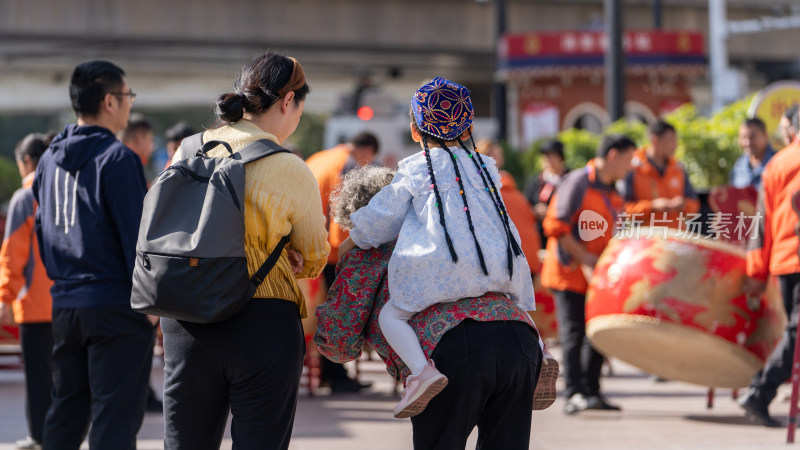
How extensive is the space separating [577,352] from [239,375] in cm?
435

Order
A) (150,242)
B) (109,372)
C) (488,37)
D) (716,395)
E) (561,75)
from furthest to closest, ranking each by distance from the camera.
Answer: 1. (488,37)
2. (561,75)
3. (716,395)
4. (109,372)
5. (150,242)

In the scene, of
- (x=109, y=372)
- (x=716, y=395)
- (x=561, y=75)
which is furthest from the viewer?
(x=561, y=75)

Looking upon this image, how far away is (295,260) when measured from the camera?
371 cm

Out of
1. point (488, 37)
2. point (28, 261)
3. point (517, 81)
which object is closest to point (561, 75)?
point (517, 81)

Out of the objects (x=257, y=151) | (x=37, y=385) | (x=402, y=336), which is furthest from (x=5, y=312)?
(x=402, y=336)

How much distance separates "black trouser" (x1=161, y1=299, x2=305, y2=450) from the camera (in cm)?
354

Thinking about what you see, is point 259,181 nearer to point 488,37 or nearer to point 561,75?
point 561,75

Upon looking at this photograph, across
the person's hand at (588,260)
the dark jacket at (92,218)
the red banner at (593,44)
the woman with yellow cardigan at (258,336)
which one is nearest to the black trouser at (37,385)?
the dark jacket at (92,218)

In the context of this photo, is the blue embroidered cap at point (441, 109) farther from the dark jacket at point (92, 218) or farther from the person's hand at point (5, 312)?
the person's hand at point (5, 312)

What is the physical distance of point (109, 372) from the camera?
4.50 metres

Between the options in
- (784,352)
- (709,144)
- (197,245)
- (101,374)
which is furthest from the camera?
(709,144)

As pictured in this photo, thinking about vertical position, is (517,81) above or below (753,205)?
above

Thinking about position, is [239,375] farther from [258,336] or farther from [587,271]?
[587,271]

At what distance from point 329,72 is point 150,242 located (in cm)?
2661
